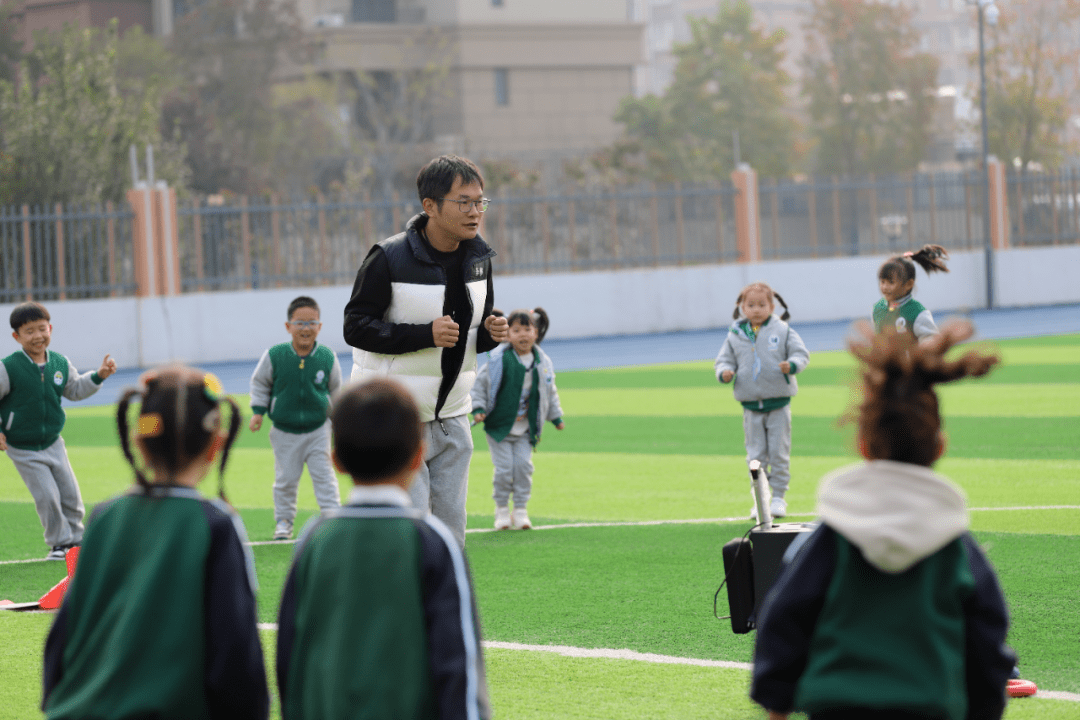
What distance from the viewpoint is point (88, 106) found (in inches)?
1128

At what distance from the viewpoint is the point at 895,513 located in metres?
3.02

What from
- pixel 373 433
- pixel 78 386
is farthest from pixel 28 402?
pixel 373 433

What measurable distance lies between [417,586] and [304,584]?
244 millimetres

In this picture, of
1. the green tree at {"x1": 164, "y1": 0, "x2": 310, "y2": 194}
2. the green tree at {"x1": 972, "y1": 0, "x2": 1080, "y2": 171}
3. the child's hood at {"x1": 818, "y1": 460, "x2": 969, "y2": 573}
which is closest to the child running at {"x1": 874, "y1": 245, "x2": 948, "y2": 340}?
the child's hood at {"x1": 818, "y1": 460, "x2": 969, "y2": 573}

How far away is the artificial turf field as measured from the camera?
5.63 meters

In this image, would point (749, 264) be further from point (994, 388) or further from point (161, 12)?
point (161, 12)

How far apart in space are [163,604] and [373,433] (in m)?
0.57

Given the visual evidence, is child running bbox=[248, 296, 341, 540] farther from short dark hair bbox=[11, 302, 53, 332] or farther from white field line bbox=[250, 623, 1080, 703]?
white field line bbox=[250, 623, 1080, 703]

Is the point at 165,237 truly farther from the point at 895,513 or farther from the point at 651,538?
the point at 895,513

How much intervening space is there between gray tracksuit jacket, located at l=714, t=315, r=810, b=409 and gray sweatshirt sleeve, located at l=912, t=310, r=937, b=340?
2.53 ft

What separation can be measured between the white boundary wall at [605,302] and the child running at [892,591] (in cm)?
2216

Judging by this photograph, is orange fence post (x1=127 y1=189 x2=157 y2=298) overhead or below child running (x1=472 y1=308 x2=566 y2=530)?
overhead

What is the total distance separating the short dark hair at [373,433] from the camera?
3188mm

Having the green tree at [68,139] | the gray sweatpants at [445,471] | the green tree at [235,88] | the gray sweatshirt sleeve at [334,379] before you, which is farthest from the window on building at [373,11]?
the gray sweatpants at [445,471]
